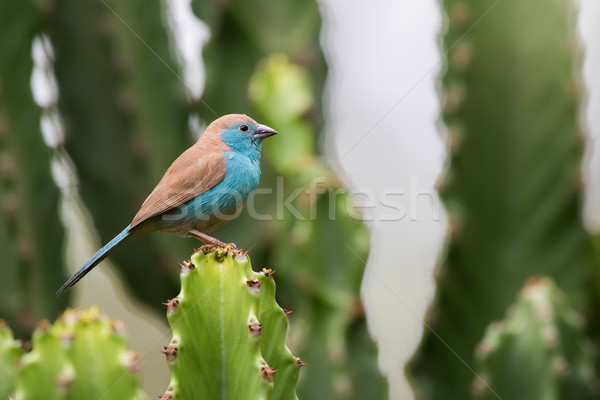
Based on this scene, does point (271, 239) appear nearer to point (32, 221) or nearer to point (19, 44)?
point (32, 221)

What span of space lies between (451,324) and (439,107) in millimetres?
1169

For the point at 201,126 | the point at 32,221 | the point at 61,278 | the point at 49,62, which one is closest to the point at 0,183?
the point at 32,221

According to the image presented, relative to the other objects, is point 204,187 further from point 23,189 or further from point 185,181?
point 23,189

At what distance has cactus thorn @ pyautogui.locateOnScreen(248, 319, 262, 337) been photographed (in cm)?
195

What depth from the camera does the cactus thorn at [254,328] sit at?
6.40 feet

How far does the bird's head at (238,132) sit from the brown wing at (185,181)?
0.11 m

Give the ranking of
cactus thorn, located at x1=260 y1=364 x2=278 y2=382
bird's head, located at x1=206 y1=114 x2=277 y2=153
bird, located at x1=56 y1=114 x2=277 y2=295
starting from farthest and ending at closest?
bird's head, located at x1=206 y1=114 x2=277 y2=153 < bird, located at x1=56 y1=114 x2=277 y2=295 < cactus thorn, located at x1=260 y1=364 x2=278 y2=382

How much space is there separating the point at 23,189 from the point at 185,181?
5.62 feet

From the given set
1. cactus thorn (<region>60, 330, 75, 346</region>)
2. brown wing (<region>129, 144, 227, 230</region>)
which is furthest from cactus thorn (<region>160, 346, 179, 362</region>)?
brown wing (<region>129, 144, 227, 230</region>)

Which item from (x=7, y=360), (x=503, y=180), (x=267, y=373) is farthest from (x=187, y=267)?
(x=503, y=180)

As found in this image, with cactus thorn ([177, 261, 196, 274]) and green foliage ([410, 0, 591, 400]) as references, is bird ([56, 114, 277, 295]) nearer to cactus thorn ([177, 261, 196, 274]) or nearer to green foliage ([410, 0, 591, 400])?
cactus thorn ([177, 261, 196, 274])

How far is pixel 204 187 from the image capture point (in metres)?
2.65

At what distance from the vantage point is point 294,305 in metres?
3.79

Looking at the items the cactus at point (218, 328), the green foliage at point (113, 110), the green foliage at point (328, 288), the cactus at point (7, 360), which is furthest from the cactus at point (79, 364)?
the green foliage at point (113, 110)
